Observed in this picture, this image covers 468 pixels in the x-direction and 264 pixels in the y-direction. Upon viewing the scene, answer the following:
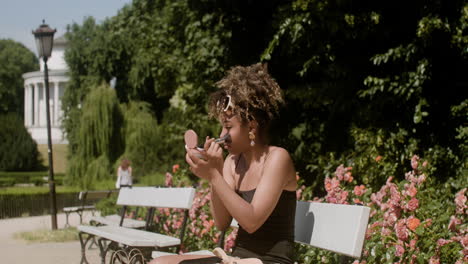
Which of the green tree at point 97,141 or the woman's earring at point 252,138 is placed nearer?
the woman's earring at point 252,138

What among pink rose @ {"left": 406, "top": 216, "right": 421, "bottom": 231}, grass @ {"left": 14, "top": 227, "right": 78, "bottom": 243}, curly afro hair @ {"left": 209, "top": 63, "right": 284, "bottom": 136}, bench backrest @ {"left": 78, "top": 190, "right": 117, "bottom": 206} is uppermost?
curly afro hair @ {"left": 209, "top": 63, "right": 284, "bottom": 136}

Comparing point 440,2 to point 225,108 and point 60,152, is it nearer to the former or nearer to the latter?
point 225,108

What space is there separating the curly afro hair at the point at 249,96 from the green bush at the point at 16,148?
4847 cm

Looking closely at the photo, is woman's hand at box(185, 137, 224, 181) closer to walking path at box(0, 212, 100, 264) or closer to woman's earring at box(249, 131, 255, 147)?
woman's earring at box(249, 131, 255, 147)

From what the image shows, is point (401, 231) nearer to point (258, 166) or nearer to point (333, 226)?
point (333, 226)

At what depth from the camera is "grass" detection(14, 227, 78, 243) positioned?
10664 mm

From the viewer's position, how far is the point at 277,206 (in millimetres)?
2984

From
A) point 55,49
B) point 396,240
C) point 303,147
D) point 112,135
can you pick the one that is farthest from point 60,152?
point 396,240

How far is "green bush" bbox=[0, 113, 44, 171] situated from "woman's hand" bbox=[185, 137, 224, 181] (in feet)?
160

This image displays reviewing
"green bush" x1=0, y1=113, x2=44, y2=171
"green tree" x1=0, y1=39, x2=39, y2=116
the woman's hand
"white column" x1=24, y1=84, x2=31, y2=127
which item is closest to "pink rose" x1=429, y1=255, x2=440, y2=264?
the woman's hand

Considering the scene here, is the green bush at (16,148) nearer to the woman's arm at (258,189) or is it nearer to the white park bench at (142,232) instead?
the white park bench at (142,232)

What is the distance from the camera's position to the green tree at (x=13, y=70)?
219ft

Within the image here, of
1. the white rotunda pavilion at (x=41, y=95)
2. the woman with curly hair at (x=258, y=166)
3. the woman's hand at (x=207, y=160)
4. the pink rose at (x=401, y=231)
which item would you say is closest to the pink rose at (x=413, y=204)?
the pink rose at (x=401, y=231)

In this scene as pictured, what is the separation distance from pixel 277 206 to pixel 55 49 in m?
74.6
